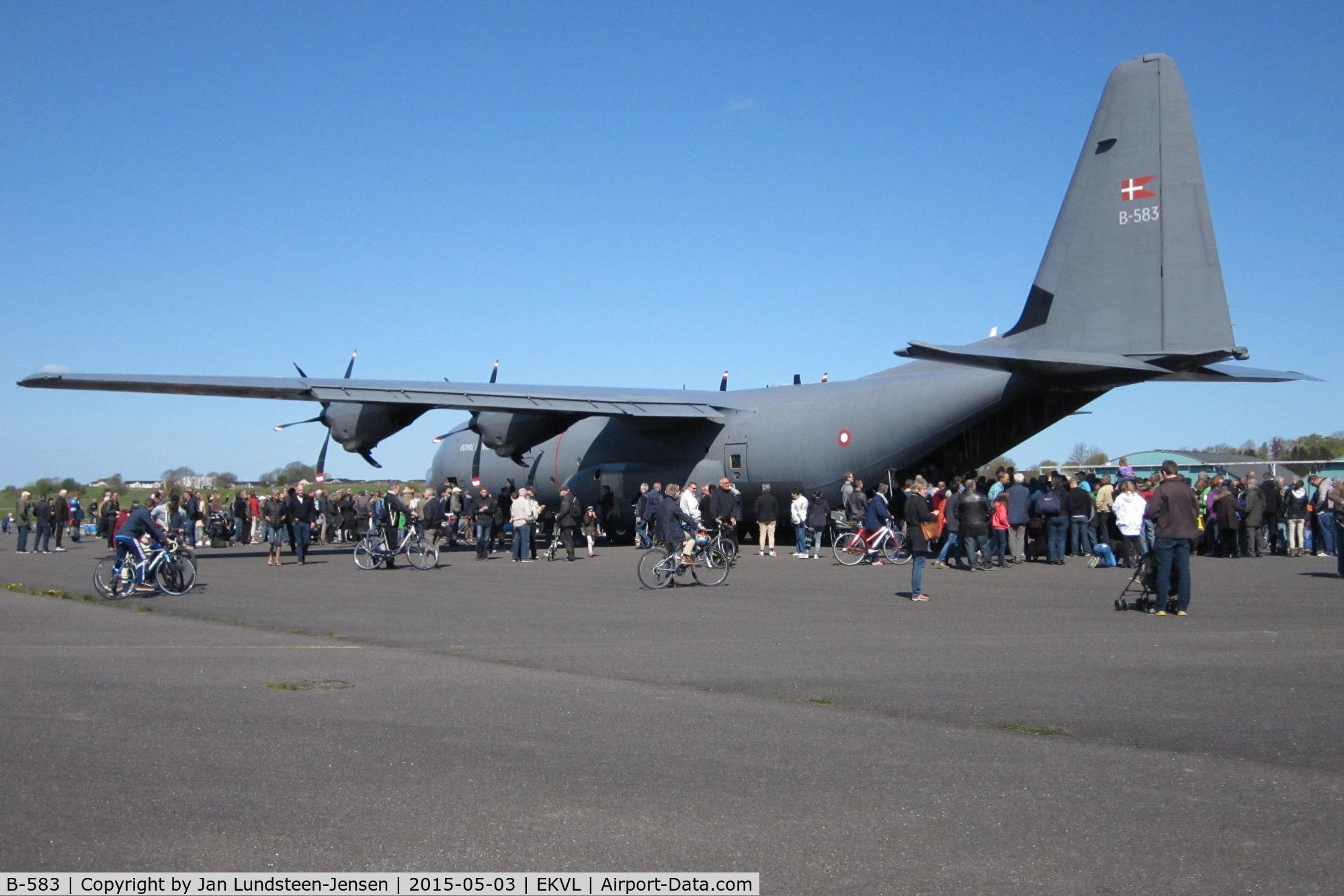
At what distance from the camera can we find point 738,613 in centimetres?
1380

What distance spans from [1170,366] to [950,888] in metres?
17.2

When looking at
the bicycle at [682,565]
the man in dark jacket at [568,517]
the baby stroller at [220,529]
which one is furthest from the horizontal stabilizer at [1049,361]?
the baby stroller at [220,529]

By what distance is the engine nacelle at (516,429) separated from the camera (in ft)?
97.1

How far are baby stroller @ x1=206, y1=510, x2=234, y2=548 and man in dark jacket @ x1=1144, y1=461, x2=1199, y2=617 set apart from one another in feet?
94.9

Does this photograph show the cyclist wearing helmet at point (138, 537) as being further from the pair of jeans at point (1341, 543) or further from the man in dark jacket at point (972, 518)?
the pair of jeans at point (1341, 543)

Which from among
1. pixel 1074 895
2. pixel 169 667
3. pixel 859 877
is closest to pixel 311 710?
pixel 169 667

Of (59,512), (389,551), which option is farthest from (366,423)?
(59,512)

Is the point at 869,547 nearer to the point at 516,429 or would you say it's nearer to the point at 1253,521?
the point at 1253,521

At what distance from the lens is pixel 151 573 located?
1639 cm

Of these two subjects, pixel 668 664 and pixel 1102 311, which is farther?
pixel 1102 311

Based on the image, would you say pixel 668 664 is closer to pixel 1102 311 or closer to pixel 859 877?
pixel 859 877

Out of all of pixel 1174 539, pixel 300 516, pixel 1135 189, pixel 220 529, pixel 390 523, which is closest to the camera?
pixel 1174 539

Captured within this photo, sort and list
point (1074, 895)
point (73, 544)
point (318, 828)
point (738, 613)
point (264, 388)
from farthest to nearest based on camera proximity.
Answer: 1. point (73, 544)
2. point (264, 388)
3. point (738, 613)
4. point (318, 828)
5. point (1074, 895)

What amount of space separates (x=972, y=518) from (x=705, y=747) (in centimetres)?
1382
